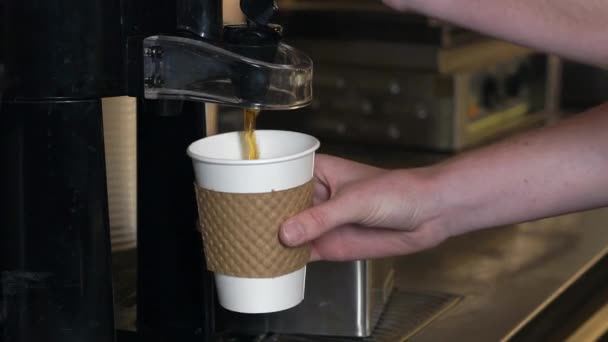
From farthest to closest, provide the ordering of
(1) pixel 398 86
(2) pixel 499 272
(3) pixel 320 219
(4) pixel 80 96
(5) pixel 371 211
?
(1) pixel 398 86 → (2) pixel 499 272 → (5) pixel 371 211 → (3) pixel 320 219 → (4) pixel 80 96

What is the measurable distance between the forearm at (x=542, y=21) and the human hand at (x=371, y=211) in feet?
0.76

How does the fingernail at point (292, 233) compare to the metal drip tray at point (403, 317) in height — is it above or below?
above

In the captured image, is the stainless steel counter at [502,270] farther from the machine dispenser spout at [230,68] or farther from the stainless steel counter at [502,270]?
the machine dispenser spout at [230,68]

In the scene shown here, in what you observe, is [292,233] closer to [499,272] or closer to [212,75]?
[212,75]

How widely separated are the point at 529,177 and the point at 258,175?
40 centimetres

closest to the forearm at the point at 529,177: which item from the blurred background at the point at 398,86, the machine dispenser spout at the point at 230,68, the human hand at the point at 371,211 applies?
the human hand at the point at 371,211

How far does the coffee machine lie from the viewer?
0.79 meters

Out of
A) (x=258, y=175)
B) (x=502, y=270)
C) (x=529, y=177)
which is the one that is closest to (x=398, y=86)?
(x=502, y=270)

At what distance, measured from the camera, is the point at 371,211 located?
41.2 inches

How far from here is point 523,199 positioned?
1.09 m

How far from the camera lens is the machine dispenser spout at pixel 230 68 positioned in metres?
0.80

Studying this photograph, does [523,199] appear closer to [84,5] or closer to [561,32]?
[561,32]

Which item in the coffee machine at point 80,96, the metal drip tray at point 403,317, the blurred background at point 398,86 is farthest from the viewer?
the blurred background at point 398,86

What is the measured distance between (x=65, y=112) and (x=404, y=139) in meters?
1.27
